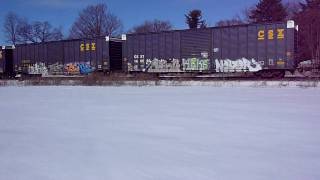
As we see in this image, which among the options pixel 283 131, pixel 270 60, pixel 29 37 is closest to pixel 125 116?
pixel 283 131

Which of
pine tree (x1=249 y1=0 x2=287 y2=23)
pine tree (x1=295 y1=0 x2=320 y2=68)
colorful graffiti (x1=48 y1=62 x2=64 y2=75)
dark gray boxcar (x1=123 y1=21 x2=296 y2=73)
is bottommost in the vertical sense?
colorful graffiti (x1=48 y1=62 x2=64 y2=75)

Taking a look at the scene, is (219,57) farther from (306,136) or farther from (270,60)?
(306,136)

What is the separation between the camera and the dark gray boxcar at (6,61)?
1617 inches

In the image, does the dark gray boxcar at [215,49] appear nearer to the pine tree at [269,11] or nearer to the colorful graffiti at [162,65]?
the colorful graffiti at [162,65]

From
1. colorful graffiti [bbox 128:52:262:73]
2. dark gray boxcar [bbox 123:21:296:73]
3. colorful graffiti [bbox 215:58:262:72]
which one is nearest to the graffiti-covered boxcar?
dark gray boxcar [bbox 123:21:296:73]

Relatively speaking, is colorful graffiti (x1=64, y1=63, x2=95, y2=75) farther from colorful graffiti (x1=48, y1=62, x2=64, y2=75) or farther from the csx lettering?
the csx lettering

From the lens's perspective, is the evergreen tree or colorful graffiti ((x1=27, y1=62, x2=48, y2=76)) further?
the evergreen tree

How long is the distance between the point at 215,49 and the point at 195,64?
6.31 feet

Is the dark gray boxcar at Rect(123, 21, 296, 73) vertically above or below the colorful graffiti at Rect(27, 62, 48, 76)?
above

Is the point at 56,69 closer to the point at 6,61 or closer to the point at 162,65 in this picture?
the point at 6,61

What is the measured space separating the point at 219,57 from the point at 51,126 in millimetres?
19770

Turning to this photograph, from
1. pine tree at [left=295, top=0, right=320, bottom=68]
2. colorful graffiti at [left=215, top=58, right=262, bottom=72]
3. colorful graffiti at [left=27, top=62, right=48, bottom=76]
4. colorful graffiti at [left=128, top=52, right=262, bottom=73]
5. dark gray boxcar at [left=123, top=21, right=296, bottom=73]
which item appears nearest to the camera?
dark gray boxcar at [left=123, top=21, right=296, bottom=73]

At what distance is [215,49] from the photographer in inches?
1043

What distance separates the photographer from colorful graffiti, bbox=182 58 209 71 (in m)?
27.0
